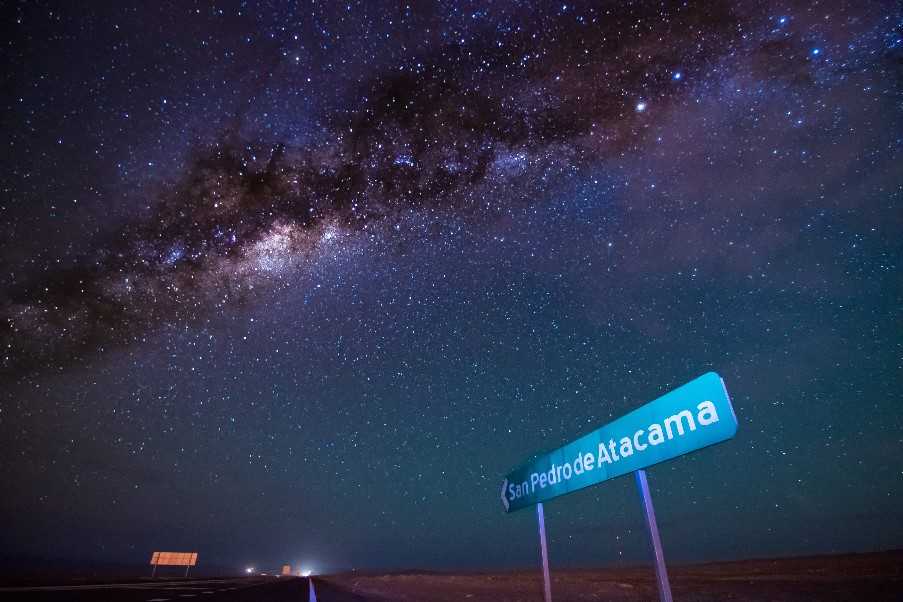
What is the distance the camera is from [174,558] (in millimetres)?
29859

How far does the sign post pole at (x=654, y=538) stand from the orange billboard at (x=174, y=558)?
A: 37.0 metres

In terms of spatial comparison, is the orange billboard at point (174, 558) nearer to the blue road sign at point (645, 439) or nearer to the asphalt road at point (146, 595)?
the asphalt road at point (146, 595)

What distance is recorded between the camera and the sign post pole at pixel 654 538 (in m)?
4.21

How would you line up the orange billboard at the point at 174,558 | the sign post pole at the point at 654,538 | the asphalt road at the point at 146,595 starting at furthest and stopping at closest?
the orange billboard at the point at 174,558, the asphalt road at the point at 146,595, the sign post pole at the point at 654,538

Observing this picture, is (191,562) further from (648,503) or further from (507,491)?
(648,503)

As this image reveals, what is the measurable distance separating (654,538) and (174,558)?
37520 mm

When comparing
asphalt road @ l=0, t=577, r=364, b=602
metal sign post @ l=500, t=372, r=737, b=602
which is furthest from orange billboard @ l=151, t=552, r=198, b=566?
metal sign post @ l=500, t=372, r=737, b=602

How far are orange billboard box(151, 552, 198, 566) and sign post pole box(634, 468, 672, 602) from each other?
37.0 m

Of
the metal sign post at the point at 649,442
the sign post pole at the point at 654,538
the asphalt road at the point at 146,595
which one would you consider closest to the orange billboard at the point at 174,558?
the asphalt road at the point at 146,595

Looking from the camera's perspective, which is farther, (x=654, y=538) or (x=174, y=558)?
(x=174, y=558)

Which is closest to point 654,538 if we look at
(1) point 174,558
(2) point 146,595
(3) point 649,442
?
(3) point 649,442

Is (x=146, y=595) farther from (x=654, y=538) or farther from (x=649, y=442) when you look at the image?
(x=649, y=442)

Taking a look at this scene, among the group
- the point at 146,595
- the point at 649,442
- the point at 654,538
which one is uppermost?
the point at 649,442

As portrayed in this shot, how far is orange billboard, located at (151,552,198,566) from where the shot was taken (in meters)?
29.4
